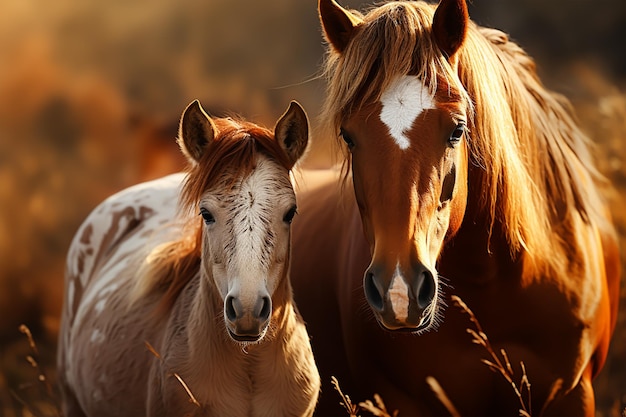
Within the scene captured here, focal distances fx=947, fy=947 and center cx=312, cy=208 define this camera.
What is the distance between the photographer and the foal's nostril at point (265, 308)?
2.93 metres

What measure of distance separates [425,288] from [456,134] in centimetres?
54

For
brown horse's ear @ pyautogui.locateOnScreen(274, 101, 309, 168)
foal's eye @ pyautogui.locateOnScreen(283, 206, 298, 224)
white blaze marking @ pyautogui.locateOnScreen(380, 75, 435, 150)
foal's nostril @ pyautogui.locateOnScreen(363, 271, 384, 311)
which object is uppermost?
white blaze marking @ pyautogui.locateOnScreen(380, 75, 435, 150)

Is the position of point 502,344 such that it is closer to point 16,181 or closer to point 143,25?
point 16,181

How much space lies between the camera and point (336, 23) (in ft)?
11.2

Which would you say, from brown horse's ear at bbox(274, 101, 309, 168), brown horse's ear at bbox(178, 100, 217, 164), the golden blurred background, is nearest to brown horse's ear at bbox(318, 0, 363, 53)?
brown horse's ear at bbox(274, 101, 309, 168)

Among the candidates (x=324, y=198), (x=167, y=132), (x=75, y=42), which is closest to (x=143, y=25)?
(x=75, y=42)

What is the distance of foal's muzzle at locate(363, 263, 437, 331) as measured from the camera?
2795 millimetres

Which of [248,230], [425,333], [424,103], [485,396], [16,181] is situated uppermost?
[424,103]

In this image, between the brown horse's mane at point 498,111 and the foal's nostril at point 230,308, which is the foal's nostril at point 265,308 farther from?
the brown horse's mane at point 498,111

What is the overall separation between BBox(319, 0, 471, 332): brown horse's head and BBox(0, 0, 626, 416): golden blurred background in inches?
122

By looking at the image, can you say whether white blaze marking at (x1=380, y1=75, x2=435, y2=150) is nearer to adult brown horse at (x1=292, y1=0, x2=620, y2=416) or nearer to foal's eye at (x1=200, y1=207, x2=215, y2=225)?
adult brown horse at (x1=292, y1=0, x2=620, y2=416)

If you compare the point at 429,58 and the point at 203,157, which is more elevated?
the point at 429,58

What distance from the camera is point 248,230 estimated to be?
3.04 metres

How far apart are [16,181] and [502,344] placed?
5920 mm
